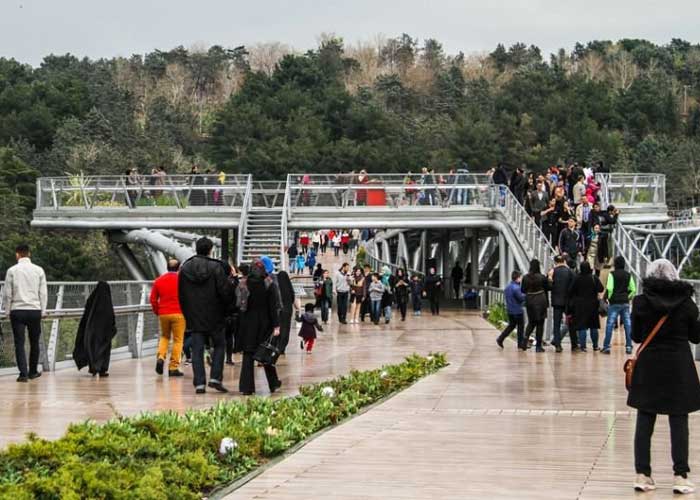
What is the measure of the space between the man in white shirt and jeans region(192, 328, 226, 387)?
2.59 m

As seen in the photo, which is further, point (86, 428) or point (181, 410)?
point (181, 410)

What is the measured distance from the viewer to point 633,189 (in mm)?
48906

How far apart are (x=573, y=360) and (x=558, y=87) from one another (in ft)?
339

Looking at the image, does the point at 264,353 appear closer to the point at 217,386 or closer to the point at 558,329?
the point at 217,386

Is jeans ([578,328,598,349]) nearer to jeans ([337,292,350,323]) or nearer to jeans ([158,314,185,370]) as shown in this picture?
jeans ([158,314,185,370])

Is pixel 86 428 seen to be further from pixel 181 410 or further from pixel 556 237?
pixel 556 237

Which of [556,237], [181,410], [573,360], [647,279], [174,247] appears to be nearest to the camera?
[647,279]

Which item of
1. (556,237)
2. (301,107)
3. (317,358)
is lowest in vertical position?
(317,358)

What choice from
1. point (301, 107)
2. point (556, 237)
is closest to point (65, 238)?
point (556, 237)

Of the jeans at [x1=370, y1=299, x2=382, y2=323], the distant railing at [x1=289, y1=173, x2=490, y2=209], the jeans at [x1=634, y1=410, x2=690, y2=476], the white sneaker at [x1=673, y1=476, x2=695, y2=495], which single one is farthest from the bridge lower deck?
the distant railing at [x1=289, y1=173, x2=490, y2=209]

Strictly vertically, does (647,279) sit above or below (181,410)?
above

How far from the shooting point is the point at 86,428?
11219 millimetres

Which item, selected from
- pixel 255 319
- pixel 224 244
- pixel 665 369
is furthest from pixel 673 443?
pixel 224 244

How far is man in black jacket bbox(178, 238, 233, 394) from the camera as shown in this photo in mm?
17016
